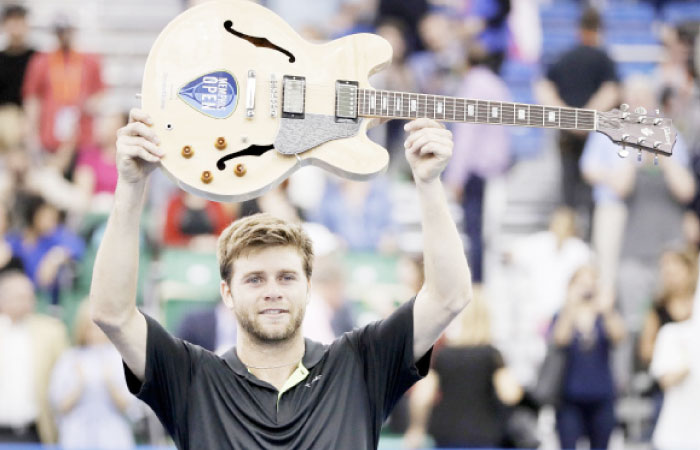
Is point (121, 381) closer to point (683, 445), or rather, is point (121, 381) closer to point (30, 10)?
point (683, 445)

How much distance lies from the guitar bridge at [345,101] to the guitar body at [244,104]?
0.5 inches

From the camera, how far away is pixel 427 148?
144 inches

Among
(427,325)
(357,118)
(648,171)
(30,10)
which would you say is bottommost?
(427,325)

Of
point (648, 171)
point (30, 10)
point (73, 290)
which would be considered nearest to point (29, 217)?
point (73, 290)

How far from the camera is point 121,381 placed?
26.3ft

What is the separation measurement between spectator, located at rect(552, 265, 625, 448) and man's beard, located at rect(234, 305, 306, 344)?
15.3 ft

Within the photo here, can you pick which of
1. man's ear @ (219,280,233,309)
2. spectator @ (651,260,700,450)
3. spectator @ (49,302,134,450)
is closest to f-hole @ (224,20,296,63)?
man's ear @ (219,280,233,309)

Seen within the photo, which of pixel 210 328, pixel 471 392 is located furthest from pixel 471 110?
pixel 210 328

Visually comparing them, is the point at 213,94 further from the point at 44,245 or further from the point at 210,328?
the point at 44,245

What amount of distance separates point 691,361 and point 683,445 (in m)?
0.53

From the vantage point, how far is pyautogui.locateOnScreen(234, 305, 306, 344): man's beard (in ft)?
12.2

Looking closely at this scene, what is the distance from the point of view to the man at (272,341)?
3.61 meters

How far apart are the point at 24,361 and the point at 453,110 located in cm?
522

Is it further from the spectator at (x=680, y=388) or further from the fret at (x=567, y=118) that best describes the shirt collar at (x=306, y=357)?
the spectator at (x=680, y=388)
